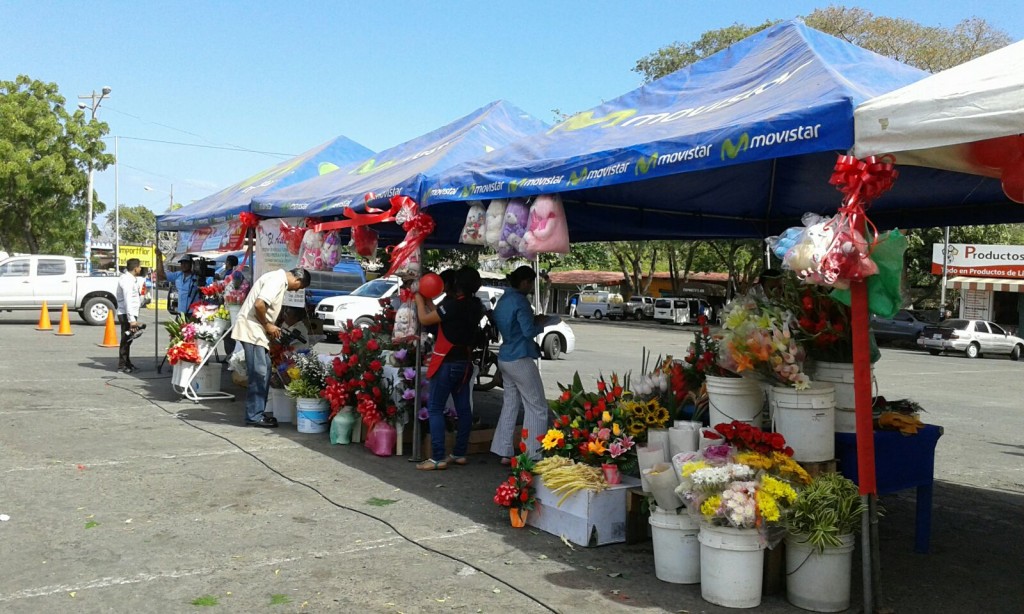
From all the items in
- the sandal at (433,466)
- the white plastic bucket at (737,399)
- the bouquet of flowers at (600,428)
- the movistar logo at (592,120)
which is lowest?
the sandal at (433,466)

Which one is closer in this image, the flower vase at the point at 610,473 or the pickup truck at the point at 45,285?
the flower vase at the point at 610,473

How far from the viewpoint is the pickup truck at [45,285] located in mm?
22859

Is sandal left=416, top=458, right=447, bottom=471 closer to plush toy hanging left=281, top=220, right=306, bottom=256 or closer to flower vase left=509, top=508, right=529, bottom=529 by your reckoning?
flower vase left=509, top=508, right=529, bottom=529

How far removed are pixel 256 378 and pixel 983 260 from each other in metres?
34.0

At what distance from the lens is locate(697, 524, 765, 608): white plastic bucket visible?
4.26m

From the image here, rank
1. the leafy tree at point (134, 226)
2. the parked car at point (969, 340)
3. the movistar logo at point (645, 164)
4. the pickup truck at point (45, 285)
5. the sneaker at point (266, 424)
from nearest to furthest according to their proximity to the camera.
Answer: the movistar logo at point (645, 164), the sneaker at point (266, 424), the pickup truck at point (45, 285), the parked car at point (969, 340), the leafy tree at point (134, 226)

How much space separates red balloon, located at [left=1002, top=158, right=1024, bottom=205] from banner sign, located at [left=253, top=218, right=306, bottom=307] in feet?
24.5

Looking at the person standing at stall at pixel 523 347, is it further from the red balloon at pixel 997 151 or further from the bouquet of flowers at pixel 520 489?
the red balloon at pixel 997 151

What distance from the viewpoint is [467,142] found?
8234 millimetres

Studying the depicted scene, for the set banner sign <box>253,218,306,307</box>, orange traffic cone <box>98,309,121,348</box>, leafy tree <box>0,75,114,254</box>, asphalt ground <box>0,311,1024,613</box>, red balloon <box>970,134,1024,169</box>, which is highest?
leafy tree <box>0,75,114,254</box>

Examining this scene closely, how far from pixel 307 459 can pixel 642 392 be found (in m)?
3.49

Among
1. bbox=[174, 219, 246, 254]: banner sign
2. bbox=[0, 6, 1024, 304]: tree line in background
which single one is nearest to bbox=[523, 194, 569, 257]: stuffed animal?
bbox=[174, 219, 246, 254]: banner sign

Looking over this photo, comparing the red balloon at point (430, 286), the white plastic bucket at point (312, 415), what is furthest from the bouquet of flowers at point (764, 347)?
the white plastic bucket at point (312, 415)

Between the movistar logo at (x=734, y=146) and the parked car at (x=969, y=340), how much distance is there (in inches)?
1067
